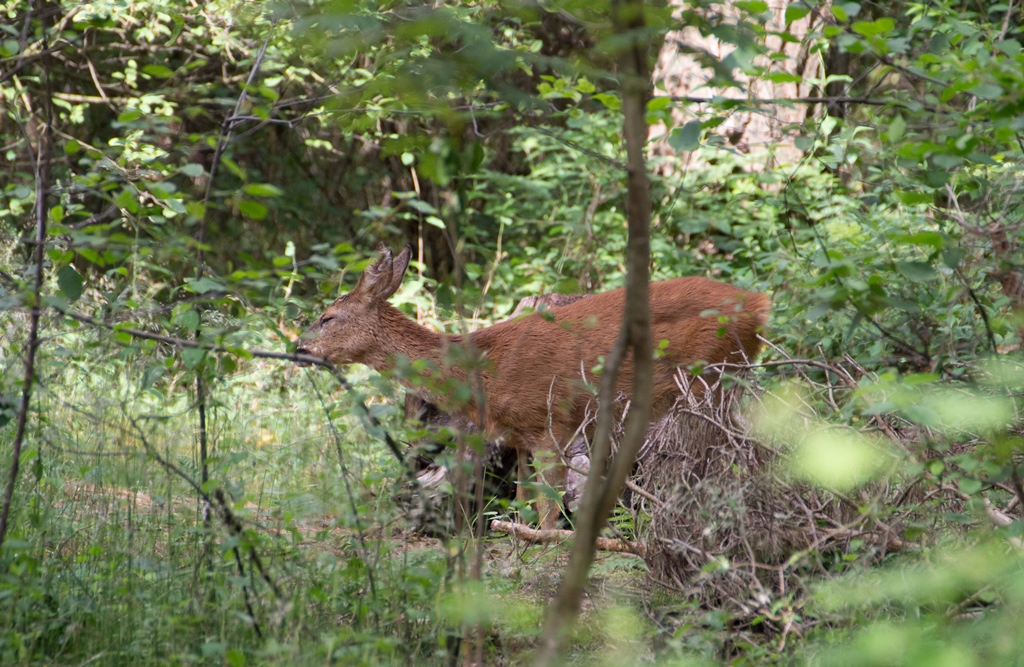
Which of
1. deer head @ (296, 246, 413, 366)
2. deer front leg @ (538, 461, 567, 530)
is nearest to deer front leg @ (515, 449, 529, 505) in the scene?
deer front leg @ (538, 461, 567, 530)

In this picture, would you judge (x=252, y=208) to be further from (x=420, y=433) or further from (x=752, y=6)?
(x=752, y=6)

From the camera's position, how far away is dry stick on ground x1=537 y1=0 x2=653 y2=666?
2127 millimetres

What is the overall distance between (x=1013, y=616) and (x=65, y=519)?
3583 millimetres

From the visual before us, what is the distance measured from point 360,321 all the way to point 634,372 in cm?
514

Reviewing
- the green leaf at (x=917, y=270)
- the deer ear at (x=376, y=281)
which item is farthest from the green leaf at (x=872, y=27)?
the deer ear at (x=376, y=281)

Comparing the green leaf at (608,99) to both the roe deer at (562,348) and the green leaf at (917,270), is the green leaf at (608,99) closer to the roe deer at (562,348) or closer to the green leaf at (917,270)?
the green leaf at (917,270)

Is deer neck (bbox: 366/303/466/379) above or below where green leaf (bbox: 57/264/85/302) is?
below

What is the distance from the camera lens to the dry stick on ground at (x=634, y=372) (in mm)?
2127

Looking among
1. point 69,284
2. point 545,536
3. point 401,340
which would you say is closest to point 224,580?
point 69,284

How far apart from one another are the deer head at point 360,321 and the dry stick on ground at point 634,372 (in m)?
4.84

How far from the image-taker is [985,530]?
3338 millimetres

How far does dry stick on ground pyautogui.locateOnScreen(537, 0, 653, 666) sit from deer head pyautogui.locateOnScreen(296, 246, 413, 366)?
15.9 feet

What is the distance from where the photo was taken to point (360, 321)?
7145 millimetres

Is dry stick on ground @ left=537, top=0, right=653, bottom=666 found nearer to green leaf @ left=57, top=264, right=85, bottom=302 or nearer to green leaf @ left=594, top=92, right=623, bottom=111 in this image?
green leaf @ left=594, top=92, right=623, bottom=111
